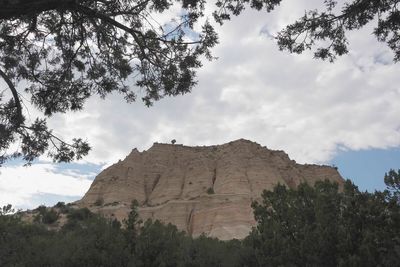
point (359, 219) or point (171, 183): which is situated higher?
point (171, 183)

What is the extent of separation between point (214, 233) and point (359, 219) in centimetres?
4082

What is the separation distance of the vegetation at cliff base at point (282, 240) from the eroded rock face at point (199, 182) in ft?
109

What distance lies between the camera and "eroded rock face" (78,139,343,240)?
59.6 meters

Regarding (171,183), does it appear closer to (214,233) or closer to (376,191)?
(214,233)

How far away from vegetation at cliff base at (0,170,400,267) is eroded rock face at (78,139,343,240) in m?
33.1

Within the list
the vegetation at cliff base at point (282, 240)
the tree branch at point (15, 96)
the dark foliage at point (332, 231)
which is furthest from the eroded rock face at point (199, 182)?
the tree branch at point (15, 96)

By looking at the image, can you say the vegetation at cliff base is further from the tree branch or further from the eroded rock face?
the eroded rock face

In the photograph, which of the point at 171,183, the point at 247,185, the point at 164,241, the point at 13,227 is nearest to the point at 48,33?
the point at 164,241

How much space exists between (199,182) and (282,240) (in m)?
54.1

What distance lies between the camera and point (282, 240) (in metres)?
17.3

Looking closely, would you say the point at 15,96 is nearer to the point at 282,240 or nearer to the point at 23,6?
the point at 23,6

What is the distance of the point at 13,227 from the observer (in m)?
23.1

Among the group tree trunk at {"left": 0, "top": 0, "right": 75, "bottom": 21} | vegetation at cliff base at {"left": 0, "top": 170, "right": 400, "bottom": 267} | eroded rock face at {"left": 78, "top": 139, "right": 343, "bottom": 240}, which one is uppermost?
eroded rock face at {"left": 78, "top": 139, "right": 343, "bottom": 240}

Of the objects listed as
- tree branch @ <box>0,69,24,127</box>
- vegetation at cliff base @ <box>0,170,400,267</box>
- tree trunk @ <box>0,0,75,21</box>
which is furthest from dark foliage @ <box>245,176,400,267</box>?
tree trunk @ <box>0,0,75,21</box>
